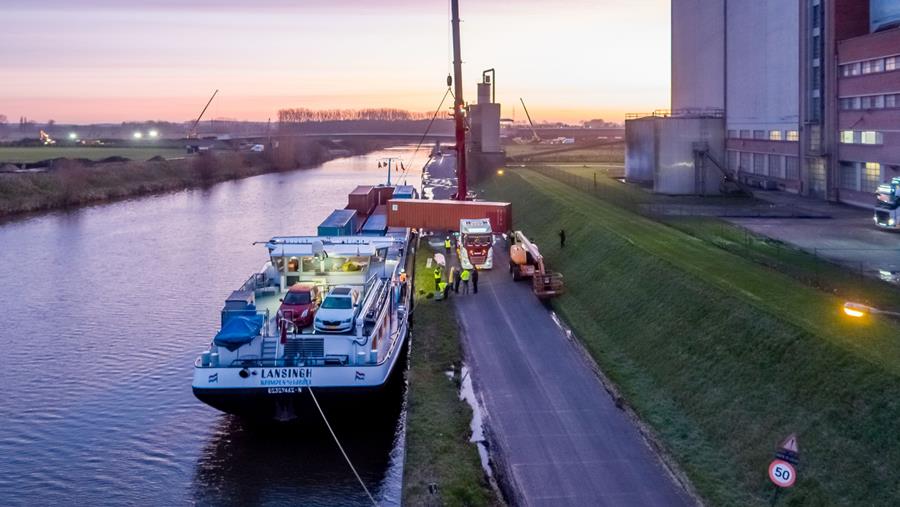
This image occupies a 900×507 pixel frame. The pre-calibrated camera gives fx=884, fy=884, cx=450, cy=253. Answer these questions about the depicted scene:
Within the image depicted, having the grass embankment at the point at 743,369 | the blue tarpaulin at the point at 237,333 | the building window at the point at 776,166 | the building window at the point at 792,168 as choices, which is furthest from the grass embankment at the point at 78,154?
the grass embankment at the point at 743,369

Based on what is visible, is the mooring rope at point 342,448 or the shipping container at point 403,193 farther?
the shipping container at point 403,193

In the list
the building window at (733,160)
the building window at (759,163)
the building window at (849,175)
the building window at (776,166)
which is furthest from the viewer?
the building window at (733,160)

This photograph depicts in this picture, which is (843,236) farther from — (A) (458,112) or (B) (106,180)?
(B) (106,180)

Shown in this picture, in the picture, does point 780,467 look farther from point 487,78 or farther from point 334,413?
point 487,78

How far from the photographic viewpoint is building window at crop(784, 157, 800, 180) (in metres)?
39.1

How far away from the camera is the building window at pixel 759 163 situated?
42.8 metres

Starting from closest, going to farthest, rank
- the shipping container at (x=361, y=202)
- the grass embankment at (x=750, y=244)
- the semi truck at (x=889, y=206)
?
the grass embankment at (x=750, y=244)
the semi truck at (x=889, y=206)
the shipping container at (x=361, y=202)

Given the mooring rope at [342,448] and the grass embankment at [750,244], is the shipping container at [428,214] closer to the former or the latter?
the grass embankment at [750,244]

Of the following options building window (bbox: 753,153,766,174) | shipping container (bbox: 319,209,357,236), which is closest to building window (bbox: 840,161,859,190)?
building window (bbox: 753,153,766,174)

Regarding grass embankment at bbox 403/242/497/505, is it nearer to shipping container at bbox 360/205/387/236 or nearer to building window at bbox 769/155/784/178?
shipping container at bbox 360/205/387/236

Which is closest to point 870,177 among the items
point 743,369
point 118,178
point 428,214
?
point 428,214

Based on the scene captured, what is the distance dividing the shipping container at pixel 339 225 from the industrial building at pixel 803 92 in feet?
63.7

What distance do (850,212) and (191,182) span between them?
186 ft

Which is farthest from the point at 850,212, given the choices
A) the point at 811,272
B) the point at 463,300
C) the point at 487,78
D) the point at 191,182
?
the point at 191,182
